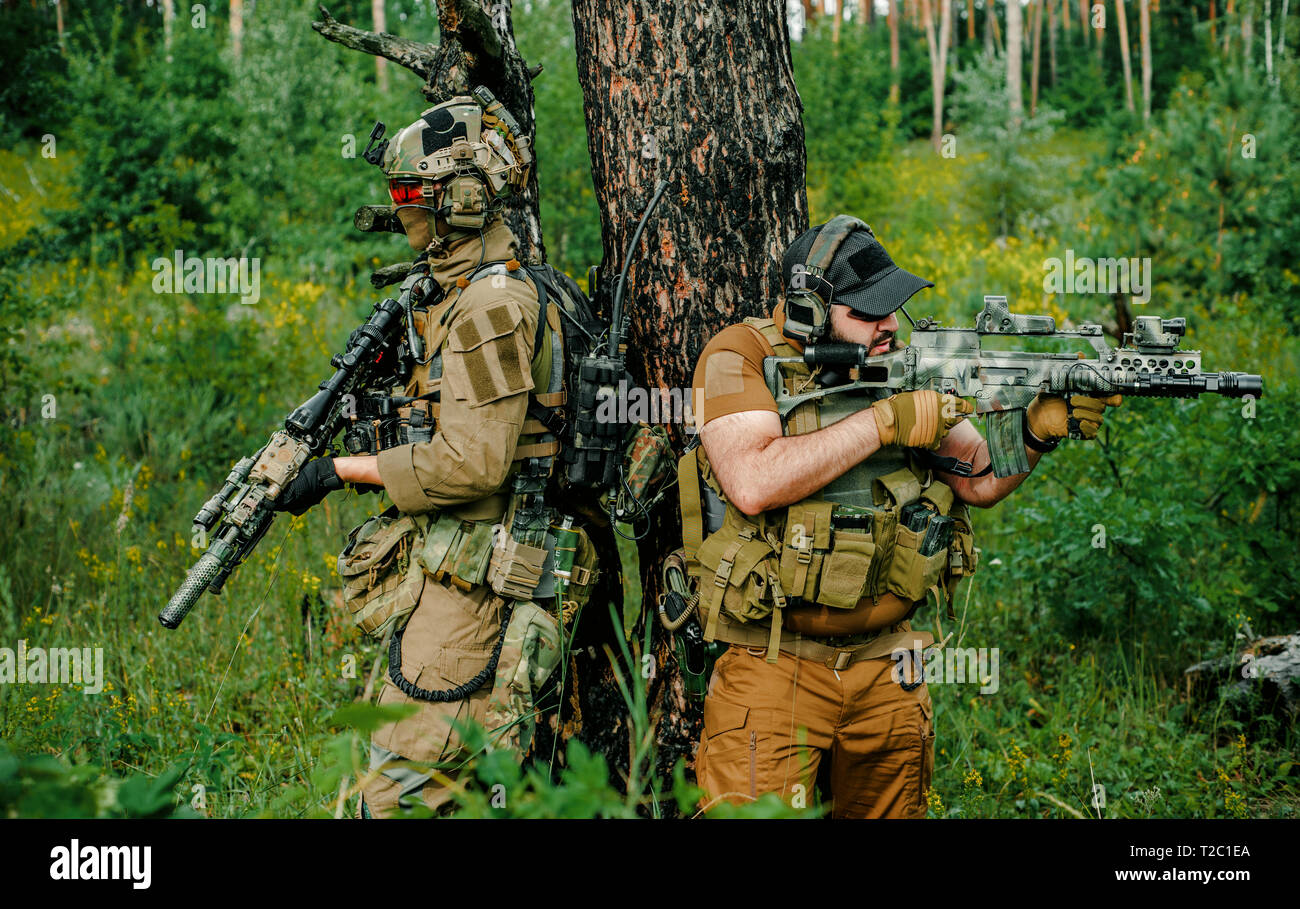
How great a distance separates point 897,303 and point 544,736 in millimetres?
2103

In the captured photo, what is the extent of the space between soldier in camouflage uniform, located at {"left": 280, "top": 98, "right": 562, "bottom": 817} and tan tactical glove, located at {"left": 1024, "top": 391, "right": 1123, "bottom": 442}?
149cm

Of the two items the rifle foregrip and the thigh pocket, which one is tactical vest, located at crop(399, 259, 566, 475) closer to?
the thigh pocket

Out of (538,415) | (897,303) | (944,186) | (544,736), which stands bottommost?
(544,736)

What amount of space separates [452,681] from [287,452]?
37.1 inches

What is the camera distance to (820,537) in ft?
9.17

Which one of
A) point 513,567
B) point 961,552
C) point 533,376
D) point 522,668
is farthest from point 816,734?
point 533,376

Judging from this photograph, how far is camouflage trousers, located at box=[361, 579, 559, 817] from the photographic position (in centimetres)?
297

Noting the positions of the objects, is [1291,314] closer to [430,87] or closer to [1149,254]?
[1149,254]

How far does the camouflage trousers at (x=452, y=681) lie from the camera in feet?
9.75

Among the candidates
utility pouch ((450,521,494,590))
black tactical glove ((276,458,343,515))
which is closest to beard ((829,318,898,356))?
utility pouch ((450,521,494,590))

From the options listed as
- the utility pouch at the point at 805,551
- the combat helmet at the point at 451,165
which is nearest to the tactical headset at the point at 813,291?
the utility pouch at the point at 805,551

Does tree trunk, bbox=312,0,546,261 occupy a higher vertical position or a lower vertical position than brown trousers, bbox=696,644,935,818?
higher
